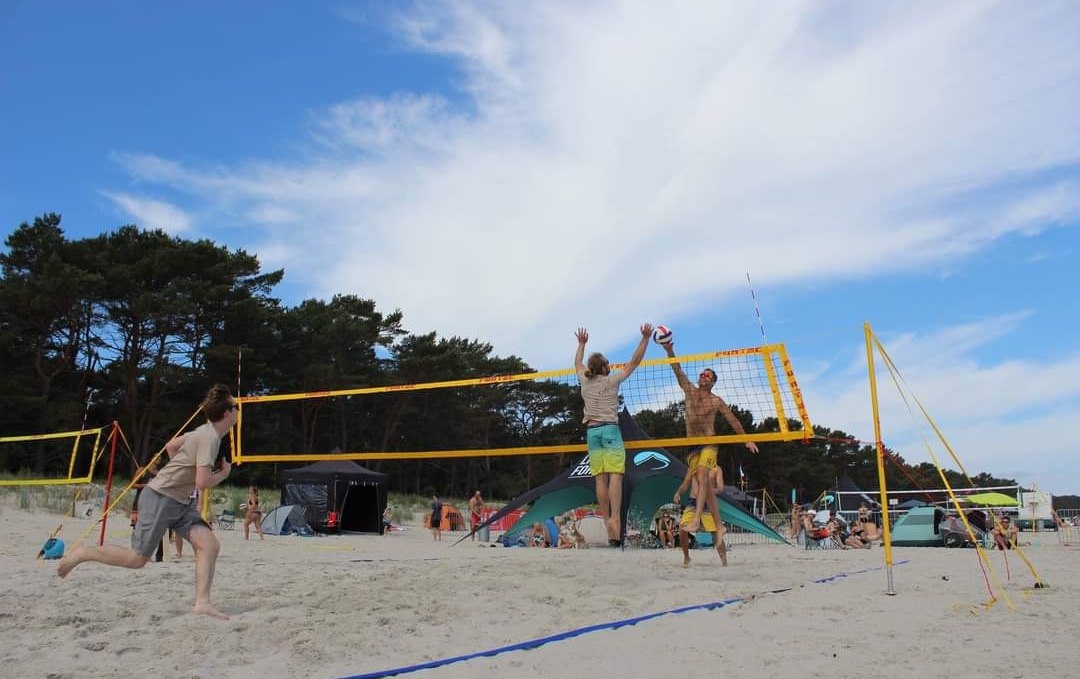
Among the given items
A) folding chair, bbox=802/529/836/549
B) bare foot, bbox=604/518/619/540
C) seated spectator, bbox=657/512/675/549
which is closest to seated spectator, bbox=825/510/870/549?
folding chair, bbox=802/529/836/549

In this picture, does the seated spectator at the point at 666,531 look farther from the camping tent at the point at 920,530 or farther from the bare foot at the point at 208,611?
the bare foot at the point at 208,611

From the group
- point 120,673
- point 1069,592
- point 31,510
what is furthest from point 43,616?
point 31,510

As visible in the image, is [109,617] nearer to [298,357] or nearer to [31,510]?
[31,510]

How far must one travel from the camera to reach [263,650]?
3.33 metres

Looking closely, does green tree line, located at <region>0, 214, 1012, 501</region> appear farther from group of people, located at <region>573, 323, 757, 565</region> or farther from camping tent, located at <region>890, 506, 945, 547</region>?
group of people, located at <region>573, 323, 757, 565</region>

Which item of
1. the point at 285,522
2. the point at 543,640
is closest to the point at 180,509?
the point at 543,640

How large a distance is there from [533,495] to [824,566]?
203 inches

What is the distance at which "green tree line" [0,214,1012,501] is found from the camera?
26016 millimetres

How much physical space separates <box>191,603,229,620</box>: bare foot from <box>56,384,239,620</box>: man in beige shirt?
0.25 feet

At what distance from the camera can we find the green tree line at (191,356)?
85.4 feet

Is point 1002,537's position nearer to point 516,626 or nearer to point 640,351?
point 640,351

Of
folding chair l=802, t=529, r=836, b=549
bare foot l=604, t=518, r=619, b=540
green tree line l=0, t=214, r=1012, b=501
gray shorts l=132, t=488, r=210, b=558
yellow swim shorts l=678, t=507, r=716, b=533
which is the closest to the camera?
gray shorts l=132, t=488, r=210, b=558

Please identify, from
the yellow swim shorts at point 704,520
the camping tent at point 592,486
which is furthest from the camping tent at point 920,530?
the yellow swim shorts at point 704,520

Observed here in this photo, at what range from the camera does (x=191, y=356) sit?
1184 inches
